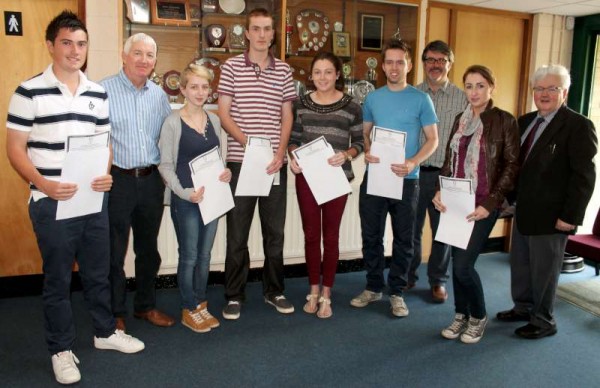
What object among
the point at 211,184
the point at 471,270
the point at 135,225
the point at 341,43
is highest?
the point at 341,43

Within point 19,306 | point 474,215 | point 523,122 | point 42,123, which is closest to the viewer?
point 42,123

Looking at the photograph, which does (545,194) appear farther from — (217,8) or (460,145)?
(217,8)

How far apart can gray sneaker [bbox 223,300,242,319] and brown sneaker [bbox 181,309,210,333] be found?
207mm

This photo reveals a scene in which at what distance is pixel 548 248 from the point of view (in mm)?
3055

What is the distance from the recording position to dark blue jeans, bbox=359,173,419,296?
334cm

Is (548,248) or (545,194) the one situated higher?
(545,194)

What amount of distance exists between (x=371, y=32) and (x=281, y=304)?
243 centimetres

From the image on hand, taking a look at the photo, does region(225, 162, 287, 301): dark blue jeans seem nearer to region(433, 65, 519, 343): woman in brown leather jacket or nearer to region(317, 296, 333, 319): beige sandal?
region(317, 296, 333, 319): beige sandal

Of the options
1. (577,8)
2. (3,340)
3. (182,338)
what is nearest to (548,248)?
(182,338)

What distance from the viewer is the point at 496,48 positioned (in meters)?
4.95

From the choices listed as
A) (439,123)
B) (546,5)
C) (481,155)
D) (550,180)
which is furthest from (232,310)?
(546,5)

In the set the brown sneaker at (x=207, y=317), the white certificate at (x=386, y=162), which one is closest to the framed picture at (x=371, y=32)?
the white certificate at (x=386, y=162)

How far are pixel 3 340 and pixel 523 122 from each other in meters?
3.45

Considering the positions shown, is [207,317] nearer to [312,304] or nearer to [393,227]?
[312,304]
